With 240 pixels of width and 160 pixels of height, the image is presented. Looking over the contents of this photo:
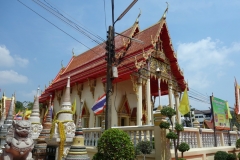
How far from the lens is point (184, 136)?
24.7 ft

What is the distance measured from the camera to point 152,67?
1401 centimetres

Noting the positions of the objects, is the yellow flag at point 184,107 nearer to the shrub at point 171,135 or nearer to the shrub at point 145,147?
the shrub at point 171,135

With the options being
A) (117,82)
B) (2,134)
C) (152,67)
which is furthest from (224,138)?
(2,134)

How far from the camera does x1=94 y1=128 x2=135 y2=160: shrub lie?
5.68 m

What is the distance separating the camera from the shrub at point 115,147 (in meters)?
5.68

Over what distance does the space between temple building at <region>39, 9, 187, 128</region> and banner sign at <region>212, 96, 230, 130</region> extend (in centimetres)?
324

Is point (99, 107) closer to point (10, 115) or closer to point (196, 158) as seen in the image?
point (10, 115)

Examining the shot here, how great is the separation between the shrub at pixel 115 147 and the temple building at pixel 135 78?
19.8 ft

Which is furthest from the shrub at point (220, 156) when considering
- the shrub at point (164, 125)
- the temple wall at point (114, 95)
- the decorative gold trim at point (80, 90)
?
the decorative gold trim at point (80, 90)

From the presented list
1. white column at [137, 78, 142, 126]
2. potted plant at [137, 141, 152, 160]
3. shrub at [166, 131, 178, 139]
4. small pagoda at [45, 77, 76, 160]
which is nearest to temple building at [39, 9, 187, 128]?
white column at [137, 78, 142, 126]

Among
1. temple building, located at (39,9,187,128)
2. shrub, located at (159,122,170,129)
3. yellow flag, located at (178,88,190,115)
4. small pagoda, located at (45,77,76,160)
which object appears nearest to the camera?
shrub, located at (159,122,170,129)

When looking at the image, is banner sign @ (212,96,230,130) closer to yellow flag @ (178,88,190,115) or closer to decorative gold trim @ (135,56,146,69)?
yellow flag @ (178,88,190,115)

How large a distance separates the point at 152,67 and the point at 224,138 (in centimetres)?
589

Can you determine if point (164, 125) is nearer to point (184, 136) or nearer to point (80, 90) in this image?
point (184, 136)
